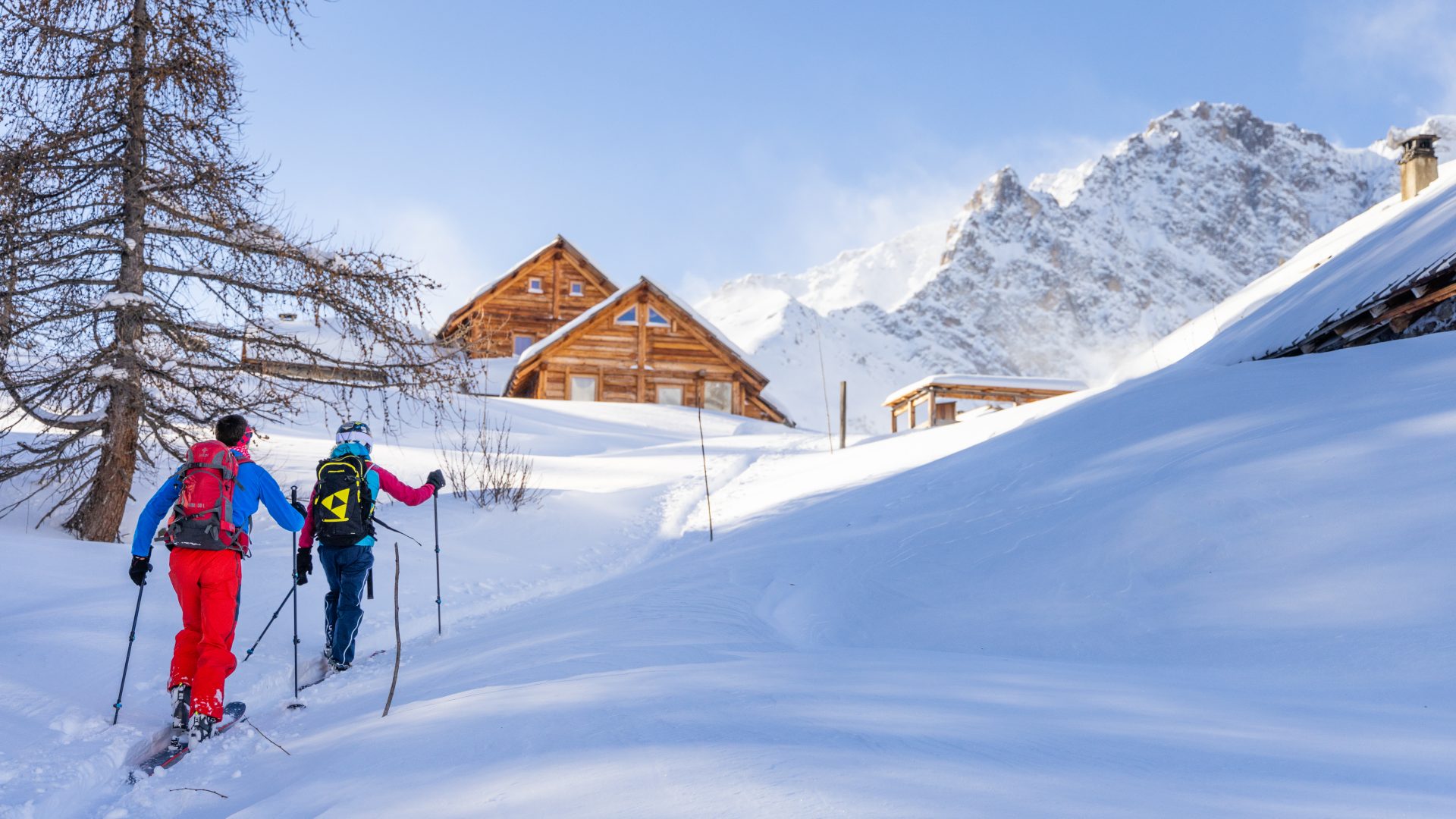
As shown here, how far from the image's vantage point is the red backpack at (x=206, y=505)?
5445 millimetres

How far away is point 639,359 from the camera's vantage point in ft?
100

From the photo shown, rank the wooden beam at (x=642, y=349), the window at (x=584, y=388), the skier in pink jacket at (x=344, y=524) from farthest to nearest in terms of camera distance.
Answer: the wooden beam at (x=642, y=349) → the window at (x=584, y=388) → the skier in pink jacket at (x=344, y=524)

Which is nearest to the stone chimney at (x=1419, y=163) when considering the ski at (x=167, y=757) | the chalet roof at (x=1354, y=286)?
the chalet roof at (x=1354, y=286)

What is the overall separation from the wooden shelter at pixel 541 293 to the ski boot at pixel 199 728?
100 ft

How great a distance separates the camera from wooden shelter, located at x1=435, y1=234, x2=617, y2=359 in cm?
3525

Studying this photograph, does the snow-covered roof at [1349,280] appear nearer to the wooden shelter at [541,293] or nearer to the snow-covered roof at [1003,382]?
the snow-covered roof at [1003,382]

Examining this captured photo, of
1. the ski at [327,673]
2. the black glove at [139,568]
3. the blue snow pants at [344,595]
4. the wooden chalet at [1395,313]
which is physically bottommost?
the ski at [327,673]

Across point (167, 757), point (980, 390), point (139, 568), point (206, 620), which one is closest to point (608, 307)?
point (980, 390)

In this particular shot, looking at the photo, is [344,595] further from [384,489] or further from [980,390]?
[980,390]

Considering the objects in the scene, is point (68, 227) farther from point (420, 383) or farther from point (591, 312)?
point (591, 312)

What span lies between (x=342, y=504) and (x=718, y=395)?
24.8 meters

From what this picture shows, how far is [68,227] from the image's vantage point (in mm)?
8742

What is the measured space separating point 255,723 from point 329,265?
18.2ft

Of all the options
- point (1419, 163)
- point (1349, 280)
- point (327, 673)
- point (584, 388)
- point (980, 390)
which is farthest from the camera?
point (584, 388)
